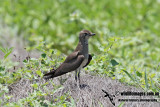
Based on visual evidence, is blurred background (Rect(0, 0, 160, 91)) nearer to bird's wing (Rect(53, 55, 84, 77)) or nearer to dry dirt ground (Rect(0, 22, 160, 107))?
dry dirt ground (Rect(0, 22, 160, 107))

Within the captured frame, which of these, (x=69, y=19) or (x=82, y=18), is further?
(x=69, y=19)

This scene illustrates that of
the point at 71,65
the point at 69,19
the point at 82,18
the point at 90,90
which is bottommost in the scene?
the point at 90,90

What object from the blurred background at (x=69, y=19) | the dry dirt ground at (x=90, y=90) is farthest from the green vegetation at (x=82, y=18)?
the dry dirt ground at (x=90, y=90)

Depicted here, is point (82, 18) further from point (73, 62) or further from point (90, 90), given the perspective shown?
point (90, 90)

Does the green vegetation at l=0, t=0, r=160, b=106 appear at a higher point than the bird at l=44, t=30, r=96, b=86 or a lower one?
higher

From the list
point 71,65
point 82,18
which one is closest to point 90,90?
point 71,65

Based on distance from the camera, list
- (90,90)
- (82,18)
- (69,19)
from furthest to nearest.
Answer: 1. (69,19)
2. (82,18)
3. (90,90)

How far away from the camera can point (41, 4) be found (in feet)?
30.3

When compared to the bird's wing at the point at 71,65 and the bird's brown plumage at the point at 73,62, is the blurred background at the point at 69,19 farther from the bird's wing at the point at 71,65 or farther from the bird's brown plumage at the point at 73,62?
the bird's wing at the point at 71,65

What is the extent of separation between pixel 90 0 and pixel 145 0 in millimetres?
1569

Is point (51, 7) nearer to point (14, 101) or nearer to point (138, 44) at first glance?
point (138, 44)

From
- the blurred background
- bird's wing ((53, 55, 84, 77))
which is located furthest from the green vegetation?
bird's wing ((53, 55, 84, 77))

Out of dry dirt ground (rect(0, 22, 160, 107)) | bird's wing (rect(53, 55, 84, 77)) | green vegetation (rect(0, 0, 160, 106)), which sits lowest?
dry dirt ground (rect(0, 22, 160, 107))

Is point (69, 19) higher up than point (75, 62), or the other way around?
point (69, 19)
